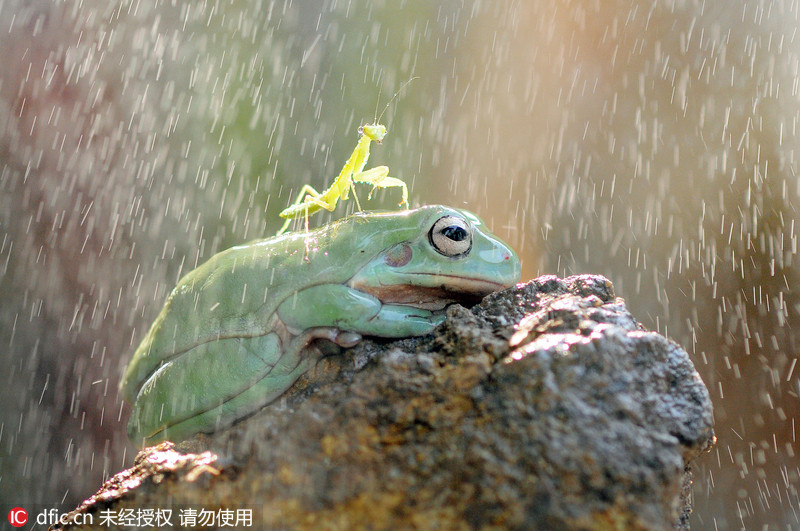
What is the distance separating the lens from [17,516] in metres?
5.27

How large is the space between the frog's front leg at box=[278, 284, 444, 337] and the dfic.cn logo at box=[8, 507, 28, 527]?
466 cm

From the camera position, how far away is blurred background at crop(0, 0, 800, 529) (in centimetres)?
531

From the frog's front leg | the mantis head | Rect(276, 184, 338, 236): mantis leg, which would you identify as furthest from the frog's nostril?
the mantis head

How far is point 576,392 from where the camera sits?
142cm

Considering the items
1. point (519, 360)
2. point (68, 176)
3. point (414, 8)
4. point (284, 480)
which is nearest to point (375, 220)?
point (519, 360)

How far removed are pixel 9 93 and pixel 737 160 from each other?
651 cm

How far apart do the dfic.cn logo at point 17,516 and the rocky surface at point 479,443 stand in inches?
176

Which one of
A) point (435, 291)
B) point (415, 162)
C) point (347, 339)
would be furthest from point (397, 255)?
point (415, 162)

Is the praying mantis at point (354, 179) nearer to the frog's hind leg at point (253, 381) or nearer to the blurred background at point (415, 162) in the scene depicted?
the frog's hind leg at point (253, 381)

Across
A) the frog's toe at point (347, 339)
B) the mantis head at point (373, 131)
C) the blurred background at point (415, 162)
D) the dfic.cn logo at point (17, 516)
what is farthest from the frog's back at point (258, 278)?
the dfic.cn logo at point (17, 516)

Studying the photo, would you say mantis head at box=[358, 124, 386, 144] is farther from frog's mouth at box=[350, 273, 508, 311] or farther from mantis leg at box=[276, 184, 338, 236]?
frog's mouth at box=[350, 273, 508, 311]

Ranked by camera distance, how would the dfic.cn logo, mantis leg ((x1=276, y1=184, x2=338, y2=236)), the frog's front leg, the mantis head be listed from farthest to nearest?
the dfic.cn logo, the mantis head, mantis leg ((x1=276, y1=184, x2=338, y2=236)), the frog's front leg

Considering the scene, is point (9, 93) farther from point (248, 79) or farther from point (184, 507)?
point (184, 507)

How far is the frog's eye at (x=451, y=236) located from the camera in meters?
2.06
